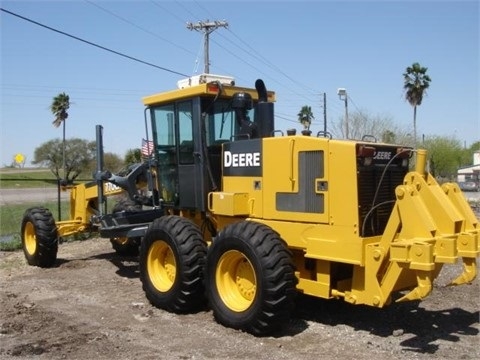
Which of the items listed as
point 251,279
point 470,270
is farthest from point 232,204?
point 470,270

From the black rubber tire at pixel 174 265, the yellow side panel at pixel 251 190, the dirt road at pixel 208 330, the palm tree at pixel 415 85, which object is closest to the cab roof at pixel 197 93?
the yellow side panel at pixel 251 190

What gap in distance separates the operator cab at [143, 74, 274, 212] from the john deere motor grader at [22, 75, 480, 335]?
1 cm

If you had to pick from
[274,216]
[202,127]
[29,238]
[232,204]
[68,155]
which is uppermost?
[68,155]

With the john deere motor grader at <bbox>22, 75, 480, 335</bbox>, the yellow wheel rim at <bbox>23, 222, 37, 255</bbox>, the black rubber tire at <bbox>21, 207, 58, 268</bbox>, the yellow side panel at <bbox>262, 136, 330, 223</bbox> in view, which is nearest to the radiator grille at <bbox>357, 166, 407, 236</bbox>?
the john deere motor grader at <bbox>22, 75, 480, 335</bbox>

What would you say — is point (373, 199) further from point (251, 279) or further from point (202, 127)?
point (202, 127)

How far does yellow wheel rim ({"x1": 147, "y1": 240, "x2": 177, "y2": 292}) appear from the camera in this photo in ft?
23.7

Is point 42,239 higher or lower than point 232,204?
lower

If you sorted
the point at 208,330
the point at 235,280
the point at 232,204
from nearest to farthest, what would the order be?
the point at 208,330, the point at 235,280, the point at 232,204

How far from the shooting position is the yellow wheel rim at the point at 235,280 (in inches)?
244

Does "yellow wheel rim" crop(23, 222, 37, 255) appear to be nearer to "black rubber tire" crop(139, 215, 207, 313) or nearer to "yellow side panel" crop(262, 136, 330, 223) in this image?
"black rubber tire" crop(139, 215, 207, 313)

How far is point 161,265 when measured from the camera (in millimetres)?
7352

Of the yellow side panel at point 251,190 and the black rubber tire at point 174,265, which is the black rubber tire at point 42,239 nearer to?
the black rubber tire at point 174,265

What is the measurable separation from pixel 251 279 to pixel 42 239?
5.13 meters

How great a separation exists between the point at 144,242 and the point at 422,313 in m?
3.61
